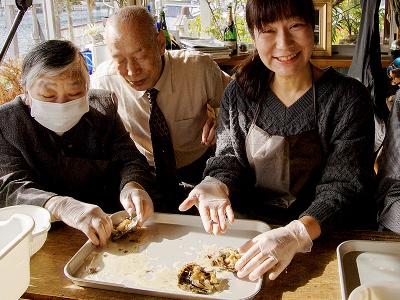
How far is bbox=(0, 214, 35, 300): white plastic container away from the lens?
948mm

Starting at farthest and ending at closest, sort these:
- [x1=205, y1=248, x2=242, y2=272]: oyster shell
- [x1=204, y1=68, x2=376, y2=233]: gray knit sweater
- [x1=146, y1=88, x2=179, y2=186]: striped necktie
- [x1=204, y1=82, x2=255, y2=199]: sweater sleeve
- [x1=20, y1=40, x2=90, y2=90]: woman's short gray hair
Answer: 1. [x1=146, y1=88, x2=179, y2=186]: striped necktie
2. [x1=204, y1=82, x2=255, y2=199]: sweater sleeve
3. [x1=20, y1=40, x2=90, y2=90]: woman's short gray hair
4. [x1=204, y1=68, x2=376, y2=233]: gray knit sweater
5. [x1=205, y1=248, x2=242, y2=272]: oyster shell

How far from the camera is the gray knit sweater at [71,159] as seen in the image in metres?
1.62

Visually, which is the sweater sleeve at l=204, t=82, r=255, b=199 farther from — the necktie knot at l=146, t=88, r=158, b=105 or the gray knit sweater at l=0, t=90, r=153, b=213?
the necktie knot at l=146, t=88, r=158, b=105

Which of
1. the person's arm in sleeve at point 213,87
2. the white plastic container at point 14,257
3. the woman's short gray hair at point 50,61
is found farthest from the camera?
the person's arm in sleeve at point 213,87

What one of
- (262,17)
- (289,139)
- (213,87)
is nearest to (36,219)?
(289,139)

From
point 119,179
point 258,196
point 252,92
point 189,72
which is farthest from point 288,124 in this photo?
point 189,72

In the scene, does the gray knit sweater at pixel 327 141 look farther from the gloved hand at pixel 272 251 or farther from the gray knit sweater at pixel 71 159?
the gray knit sweater at pixel 71 159

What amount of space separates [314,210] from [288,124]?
1.32 feet

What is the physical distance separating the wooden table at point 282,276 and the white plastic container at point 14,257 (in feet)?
0.44

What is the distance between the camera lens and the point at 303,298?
3.61ft

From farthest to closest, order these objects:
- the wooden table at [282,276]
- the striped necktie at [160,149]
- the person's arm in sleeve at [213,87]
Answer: the person's arm in sleeve at [213,87] → the striped necktie at [160,149] → the wooden table at [282,276]

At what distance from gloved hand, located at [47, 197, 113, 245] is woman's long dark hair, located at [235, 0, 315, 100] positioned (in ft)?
2.56

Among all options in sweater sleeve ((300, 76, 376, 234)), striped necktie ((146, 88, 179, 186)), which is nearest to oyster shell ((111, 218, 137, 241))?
sweater sleeve ((300, 76, 376, 234))

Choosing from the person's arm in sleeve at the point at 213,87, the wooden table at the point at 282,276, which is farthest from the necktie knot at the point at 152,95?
the wooden table at the point at 282,276
